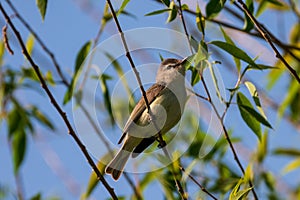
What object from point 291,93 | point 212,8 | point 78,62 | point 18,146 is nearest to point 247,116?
point 212,8

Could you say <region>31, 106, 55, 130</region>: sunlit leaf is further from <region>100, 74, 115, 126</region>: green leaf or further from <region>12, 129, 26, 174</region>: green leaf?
<region>100, 74, 115, 126</region>: green leaf

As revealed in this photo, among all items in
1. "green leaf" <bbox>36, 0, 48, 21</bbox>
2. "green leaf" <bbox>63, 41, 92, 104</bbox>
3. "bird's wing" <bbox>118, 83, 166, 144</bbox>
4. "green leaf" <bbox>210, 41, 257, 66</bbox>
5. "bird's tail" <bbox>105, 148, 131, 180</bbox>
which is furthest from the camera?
"bird's wing" <bbox>118, 83, 166, 144</bbox>

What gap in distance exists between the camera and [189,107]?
455 centimetres

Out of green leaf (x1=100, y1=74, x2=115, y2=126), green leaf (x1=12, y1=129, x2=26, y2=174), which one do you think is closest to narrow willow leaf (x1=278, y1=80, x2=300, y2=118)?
green leaf (x1=100, y1=74, x2=115, y2=126)

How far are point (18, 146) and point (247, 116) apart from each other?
193cm

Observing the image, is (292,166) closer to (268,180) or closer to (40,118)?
(268,180)

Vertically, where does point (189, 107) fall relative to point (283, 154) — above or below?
above

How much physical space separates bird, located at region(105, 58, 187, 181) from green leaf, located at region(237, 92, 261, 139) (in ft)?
2.30

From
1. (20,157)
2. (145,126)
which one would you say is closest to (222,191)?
(145,126)

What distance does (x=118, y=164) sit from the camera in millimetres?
4012

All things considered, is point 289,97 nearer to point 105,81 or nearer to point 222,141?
point 222,141

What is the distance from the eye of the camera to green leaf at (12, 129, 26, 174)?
4508mm

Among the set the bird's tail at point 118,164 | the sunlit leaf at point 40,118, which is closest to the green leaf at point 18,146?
the sunlit leaf at point 40,118

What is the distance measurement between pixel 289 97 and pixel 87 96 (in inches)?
53.8
